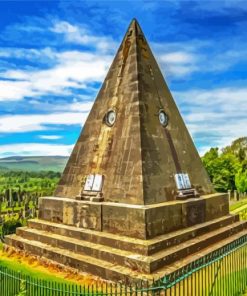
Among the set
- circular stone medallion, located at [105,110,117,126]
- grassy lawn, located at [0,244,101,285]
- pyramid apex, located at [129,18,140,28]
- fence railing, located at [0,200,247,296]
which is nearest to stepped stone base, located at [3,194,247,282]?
grassy lawn, located at [0,244,101,285]

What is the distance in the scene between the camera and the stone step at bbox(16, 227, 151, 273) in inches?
291

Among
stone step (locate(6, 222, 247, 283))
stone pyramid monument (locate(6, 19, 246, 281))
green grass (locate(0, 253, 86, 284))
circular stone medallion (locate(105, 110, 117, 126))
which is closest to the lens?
stone step (locate(6, 222, 247, 283))

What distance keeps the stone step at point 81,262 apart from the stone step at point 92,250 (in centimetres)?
10

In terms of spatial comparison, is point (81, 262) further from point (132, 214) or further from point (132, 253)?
A: point (132, 214)

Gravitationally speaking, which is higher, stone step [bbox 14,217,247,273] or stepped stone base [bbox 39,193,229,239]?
stepped stone base [bbox 39,193,229,239]

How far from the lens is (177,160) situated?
1045 cm

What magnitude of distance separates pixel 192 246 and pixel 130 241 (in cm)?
181

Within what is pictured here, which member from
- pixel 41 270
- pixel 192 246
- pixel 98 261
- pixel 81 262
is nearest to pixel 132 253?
pixel 98 261

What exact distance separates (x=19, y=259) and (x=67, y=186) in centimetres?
267

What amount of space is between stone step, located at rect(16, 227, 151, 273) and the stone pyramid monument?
2 cm

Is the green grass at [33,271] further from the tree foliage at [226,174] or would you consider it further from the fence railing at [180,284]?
the tree foliage at [226,174]

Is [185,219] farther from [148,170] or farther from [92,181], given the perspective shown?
[92,181]

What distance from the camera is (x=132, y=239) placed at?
8.17 meters

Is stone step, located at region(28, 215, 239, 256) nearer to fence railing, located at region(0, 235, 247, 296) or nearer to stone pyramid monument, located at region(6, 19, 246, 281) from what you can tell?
stone pyramid monument, located at region(6, 19, 246, 281)
